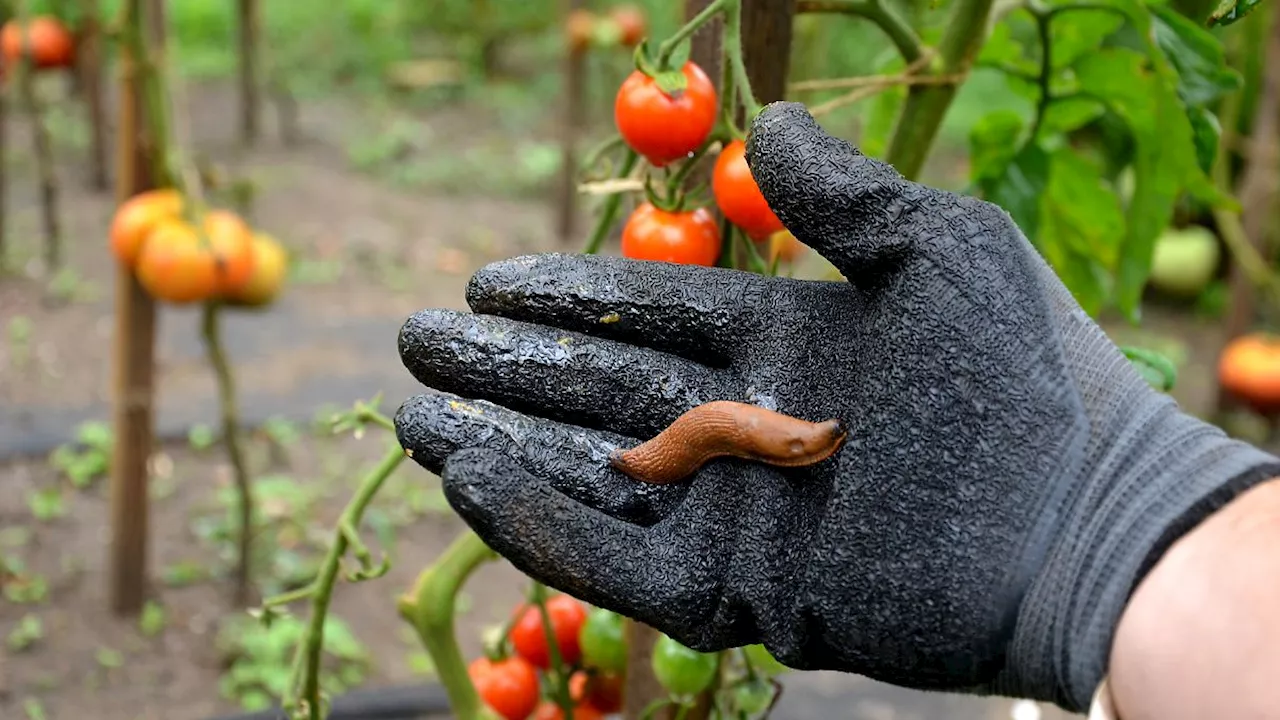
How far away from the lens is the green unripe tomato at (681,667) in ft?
3.12

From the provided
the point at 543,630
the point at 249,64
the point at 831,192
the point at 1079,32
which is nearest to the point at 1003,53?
the point at 1079,32

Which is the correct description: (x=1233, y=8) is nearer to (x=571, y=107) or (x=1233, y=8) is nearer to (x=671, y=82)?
(x=671, y=82)

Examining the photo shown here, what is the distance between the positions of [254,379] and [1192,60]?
99.4 inches

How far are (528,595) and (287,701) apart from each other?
219mm

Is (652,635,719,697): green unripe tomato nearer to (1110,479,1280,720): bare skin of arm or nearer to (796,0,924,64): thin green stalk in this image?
(1110,479,1280,720): bare skin of arm

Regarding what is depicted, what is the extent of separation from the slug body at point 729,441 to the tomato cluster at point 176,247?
1171 millimetres

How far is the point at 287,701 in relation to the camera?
3.10ft

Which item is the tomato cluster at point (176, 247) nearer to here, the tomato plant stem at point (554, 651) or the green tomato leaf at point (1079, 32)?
the tomato plant stem at point (554, 651)

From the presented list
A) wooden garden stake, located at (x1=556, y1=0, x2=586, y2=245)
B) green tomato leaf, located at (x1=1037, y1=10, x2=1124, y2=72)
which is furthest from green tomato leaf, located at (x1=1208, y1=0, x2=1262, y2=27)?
wooden garden stake, located at (x1=556, y1=0, x2=586, y2=245)

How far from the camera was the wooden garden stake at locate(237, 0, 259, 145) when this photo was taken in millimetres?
4434

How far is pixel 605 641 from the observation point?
3.52 feet

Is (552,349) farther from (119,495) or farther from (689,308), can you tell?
(119,495)

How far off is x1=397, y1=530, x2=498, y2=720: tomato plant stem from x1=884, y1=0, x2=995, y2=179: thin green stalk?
51cm

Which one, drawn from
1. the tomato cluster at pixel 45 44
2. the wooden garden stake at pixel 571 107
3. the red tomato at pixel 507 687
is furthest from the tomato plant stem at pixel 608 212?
the wooden garden stake at pixel 571 107
